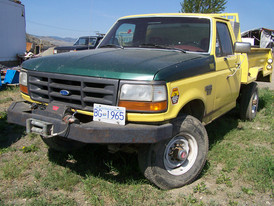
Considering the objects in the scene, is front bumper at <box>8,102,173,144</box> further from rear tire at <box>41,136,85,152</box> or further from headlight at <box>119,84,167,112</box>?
Result: rear tire at <box>41,136,85,152</box>

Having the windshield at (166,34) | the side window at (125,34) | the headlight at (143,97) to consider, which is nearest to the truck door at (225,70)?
the windshield at (166,34)

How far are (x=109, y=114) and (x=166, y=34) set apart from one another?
1.89m

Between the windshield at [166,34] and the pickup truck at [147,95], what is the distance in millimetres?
14

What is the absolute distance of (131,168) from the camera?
351 cm

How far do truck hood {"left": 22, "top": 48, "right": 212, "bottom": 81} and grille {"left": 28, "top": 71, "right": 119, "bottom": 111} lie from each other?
0.06 meters

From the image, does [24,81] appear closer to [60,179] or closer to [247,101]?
[60,179]

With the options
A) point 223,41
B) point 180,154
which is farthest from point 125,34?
point 180,154

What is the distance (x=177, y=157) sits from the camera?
3.09 m

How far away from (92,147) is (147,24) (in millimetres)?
2094

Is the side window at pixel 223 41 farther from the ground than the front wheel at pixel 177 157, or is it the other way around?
the side window at pixel 223 41

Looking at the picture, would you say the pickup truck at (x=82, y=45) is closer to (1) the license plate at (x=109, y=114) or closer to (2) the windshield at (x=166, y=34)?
(2) the windshield at (x=166, y=34)

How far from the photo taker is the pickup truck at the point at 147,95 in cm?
262

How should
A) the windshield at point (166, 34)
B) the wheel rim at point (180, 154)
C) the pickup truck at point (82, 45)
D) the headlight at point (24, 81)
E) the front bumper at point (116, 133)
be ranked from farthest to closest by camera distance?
the pickup truck at point (82, 45)
the windshield at point (166, 34)
the headlight at point (24, 81)
the wheel rim at point (180, 154)
the front bumper at point (116, 133)

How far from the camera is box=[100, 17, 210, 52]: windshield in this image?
3811 millimetres
